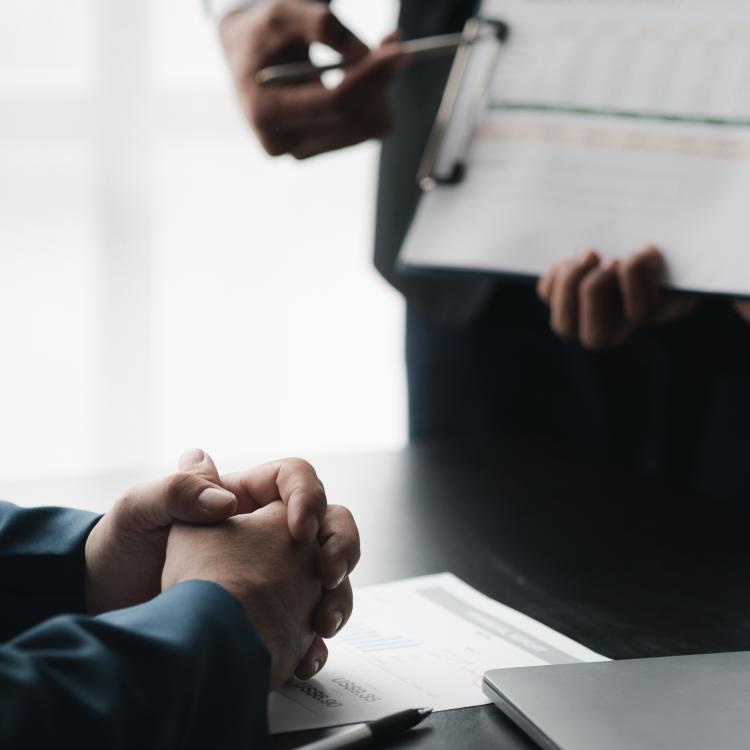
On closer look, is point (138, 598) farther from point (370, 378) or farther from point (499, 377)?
point (370, 378)

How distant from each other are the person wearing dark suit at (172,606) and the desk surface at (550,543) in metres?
0.06

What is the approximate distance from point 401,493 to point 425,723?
1.47 feet

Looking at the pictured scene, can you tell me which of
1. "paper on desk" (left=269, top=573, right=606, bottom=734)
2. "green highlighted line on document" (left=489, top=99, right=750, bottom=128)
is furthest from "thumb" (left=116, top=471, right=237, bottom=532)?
"green highlighted line on document" (left=489, top=99, right=750, bottom=128)

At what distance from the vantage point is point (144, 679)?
0.43 m

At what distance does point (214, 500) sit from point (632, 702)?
243mm

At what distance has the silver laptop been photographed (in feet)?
1.50

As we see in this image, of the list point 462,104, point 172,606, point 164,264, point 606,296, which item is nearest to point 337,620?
point 172,606

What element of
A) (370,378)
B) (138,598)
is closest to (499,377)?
(138,598)

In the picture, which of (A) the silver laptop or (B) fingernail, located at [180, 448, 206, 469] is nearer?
(A) the silver laptop

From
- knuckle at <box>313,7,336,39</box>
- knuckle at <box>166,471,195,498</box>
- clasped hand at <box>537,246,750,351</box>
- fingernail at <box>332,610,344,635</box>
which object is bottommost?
fingernail at <box>332,610,344,635</box>

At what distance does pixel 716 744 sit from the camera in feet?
1.49

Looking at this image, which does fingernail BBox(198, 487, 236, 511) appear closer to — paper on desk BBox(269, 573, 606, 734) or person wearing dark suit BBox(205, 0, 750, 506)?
paper on desk BBox(269, 573, 606, 734)

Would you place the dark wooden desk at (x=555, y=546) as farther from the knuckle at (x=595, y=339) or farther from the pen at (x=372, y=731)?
the knuckle at (x=595, y=339)

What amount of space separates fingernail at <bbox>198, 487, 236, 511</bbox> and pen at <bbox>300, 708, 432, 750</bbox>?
147 millimetres
